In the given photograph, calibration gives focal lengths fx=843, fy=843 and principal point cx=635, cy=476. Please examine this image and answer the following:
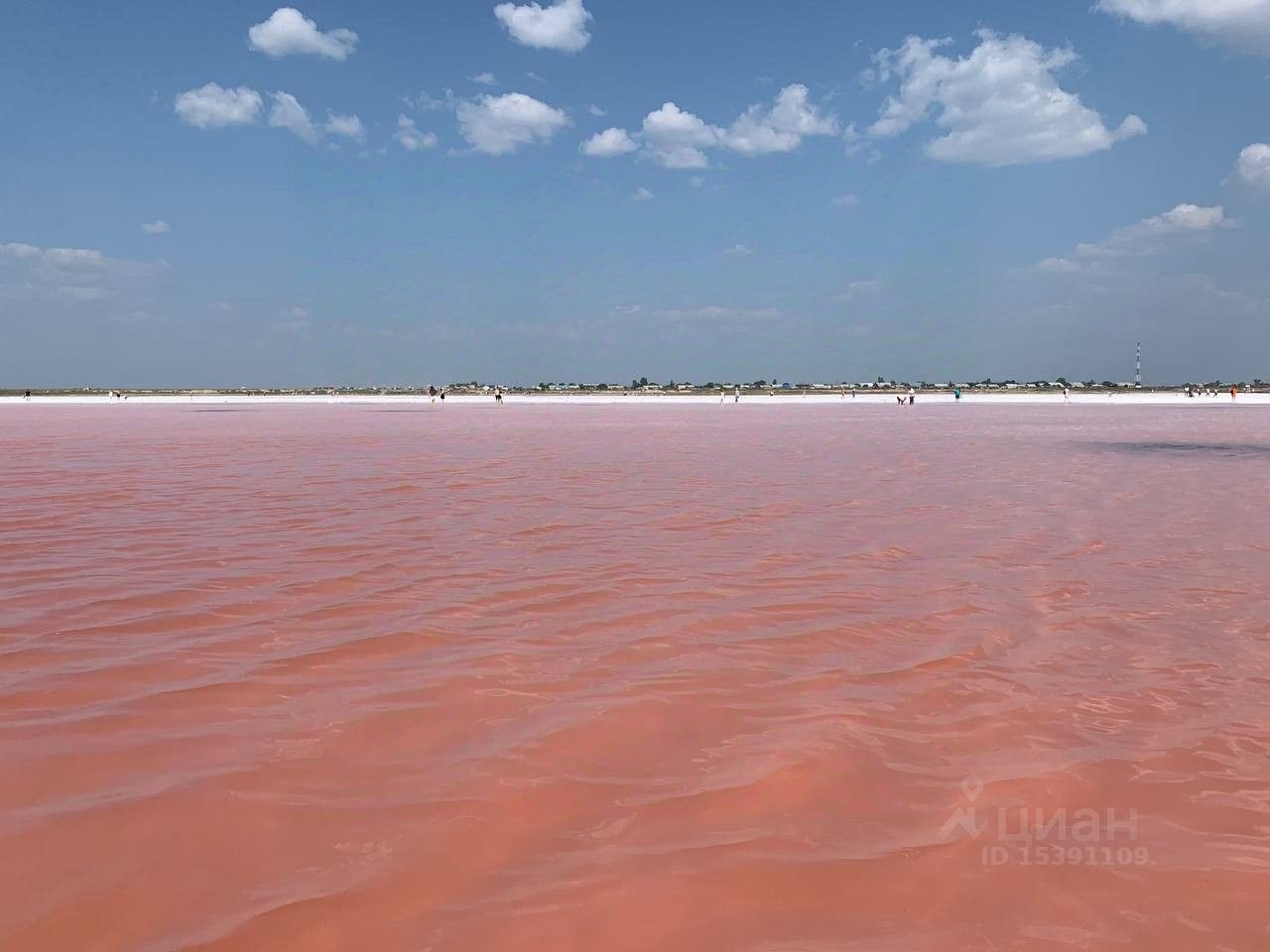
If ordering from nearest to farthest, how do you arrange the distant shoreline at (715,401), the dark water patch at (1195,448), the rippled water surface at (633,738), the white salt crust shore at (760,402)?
the rippled water surface at (633,738) → the dark water patch at (1195,448) → the white salt crust shore at (760,402) → the distant shoreline at (715,401)

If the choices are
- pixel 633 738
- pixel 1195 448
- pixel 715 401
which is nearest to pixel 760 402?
pixel 715 401

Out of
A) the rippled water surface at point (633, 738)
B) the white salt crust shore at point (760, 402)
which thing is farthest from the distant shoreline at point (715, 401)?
the rippled water surface at point (633, 738)

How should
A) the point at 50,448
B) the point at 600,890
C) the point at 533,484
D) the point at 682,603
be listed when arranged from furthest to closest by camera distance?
1. the point at 50,448
2. the point at 533,484
3. the point at 682,603
4. the point at 600,890

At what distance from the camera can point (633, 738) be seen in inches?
166

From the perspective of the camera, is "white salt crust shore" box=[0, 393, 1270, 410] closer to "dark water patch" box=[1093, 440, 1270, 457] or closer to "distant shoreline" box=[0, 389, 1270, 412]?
"distant shoreline" box=[0, 389, 1270, 412]

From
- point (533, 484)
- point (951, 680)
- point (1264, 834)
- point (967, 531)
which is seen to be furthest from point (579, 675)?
point (533, 484)

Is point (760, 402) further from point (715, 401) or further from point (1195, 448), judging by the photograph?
point (1195, 448)

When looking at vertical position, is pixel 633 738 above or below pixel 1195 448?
below

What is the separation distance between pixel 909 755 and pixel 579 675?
77.8 inches

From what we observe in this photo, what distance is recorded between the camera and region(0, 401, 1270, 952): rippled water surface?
2850 millimetres

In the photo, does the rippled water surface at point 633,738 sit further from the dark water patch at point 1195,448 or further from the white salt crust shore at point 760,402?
the white salt crust shore at point 760,402

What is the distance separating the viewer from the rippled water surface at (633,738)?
2.85 meters

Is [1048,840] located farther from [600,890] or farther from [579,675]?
[579,675]

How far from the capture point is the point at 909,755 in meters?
4.01
